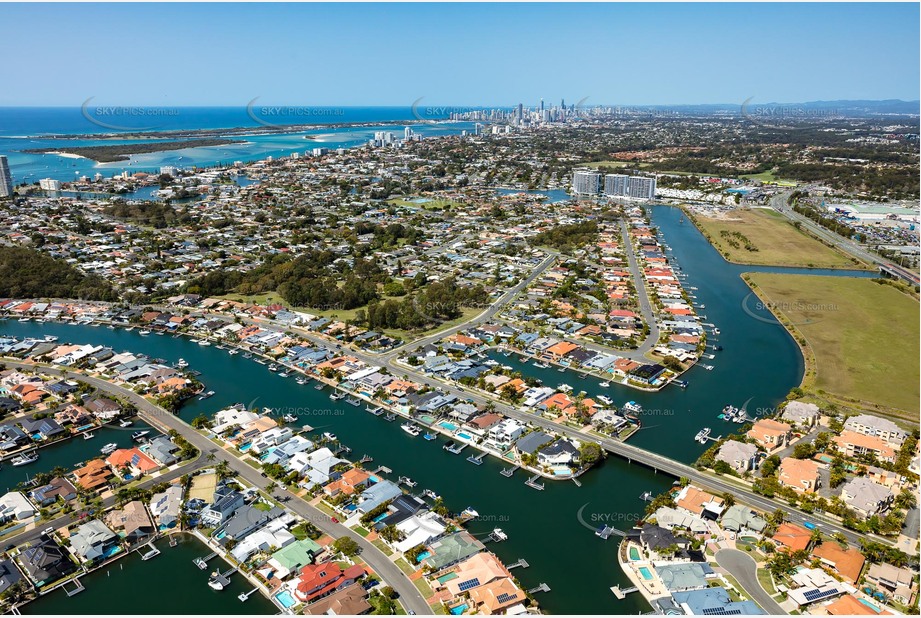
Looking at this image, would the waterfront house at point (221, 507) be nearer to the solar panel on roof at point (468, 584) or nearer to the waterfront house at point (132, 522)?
the waterfront house at point (132, 522)

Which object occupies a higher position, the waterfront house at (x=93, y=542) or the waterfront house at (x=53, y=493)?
the waterfront house at (x=53, y=493)

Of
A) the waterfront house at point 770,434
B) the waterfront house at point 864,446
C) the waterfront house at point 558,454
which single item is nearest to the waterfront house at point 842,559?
the waterfront house at point 770,434

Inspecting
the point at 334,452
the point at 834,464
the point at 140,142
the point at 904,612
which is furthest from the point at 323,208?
the point at 140,142

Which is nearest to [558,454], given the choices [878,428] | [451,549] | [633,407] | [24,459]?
[633,407]

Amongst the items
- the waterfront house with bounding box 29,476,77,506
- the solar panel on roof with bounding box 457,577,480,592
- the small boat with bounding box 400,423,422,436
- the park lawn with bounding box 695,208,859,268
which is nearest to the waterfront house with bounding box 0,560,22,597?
the waterfront house with bounding box 29,476,77,506

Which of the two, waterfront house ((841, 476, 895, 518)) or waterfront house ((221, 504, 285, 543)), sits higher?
waterfront house ((841, 476, 895, 518))

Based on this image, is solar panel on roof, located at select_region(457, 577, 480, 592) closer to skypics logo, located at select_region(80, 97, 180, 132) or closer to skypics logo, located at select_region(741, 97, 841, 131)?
skypics logo, located at select_region(741, 97, 841, 131)

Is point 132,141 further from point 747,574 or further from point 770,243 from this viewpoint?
point 747,574

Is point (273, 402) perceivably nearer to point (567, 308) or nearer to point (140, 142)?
point (567, 308)
